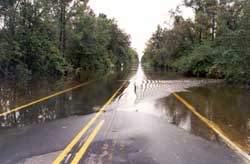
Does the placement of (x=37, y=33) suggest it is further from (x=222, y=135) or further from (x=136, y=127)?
(x=222, y=135)

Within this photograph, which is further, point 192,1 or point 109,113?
point 192,1

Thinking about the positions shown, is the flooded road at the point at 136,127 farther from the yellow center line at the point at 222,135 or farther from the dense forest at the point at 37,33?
the dense forest at the point at 37,33

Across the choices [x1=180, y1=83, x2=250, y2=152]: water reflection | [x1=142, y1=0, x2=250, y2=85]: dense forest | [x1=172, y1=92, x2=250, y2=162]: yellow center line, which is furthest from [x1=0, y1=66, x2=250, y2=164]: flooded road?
[x1=142, y1=0, x2=250, y2=85]: dense forest

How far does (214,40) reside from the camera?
3631cm

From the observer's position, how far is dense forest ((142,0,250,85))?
61.3 feet

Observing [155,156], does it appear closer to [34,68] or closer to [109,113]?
[109,113]

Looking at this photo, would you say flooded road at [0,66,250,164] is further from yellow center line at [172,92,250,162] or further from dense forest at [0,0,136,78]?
dense forest at [0,0,136,78]

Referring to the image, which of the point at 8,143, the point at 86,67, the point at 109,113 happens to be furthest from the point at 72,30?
the point at 8,143

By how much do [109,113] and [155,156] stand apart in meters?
4.47

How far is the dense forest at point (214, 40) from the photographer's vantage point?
735 inches

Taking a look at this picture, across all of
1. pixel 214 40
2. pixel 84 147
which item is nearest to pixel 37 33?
pixel 214 40

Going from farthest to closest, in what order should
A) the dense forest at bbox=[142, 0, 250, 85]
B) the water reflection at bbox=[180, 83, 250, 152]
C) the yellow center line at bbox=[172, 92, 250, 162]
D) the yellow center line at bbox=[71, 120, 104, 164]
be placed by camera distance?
the dense forest at bbox=[142, 0, 250, 85] < the water reflection at bbox=[180, 83, 250, 152] < the yellow center line at bbox=[172, 92, 250, 162] < the yellow center line at bbox=[71, 120, 104, 164]

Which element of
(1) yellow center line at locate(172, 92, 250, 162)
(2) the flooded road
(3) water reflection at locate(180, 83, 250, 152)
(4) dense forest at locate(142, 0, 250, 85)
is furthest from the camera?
(4) dense forest at locate(142, 0, 250, 85)

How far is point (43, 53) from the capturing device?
87.5 ft
